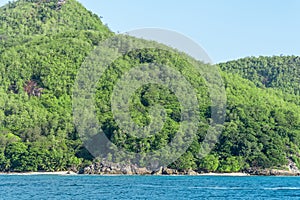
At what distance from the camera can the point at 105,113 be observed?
129 meters

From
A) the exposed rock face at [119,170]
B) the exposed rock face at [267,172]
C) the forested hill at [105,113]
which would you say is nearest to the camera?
the exposed rock face at [119,170]

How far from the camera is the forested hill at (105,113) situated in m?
112

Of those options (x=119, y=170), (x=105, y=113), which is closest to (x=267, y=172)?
(x=119, y=170)

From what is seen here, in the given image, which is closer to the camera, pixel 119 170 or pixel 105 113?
pixel 119 170

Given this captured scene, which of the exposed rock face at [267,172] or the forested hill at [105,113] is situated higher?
the forested hill at [105,113]

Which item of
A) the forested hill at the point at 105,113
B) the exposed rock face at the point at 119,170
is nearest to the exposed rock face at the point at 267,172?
the forested hill at the point at 105,113

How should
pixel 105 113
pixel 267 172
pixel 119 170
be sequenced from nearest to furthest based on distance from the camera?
pixel 119 170
pixel 267 172
pixel 105 113

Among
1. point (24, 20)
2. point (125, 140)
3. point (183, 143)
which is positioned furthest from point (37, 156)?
point (24, 20)

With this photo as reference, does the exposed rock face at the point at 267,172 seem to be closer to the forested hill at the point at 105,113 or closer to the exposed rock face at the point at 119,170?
the forested hill at the point at 105,113

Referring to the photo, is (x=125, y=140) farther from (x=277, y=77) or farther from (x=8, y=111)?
(x=277, y=77)

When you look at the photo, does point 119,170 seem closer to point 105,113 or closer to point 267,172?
point 105,113

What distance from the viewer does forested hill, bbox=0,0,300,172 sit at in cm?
11200

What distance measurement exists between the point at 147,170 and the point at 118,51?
2160 inches

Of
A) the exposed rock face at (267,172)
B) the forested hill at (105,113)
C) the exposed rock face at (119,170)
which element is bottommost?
the exposed rock face at (119,170)
